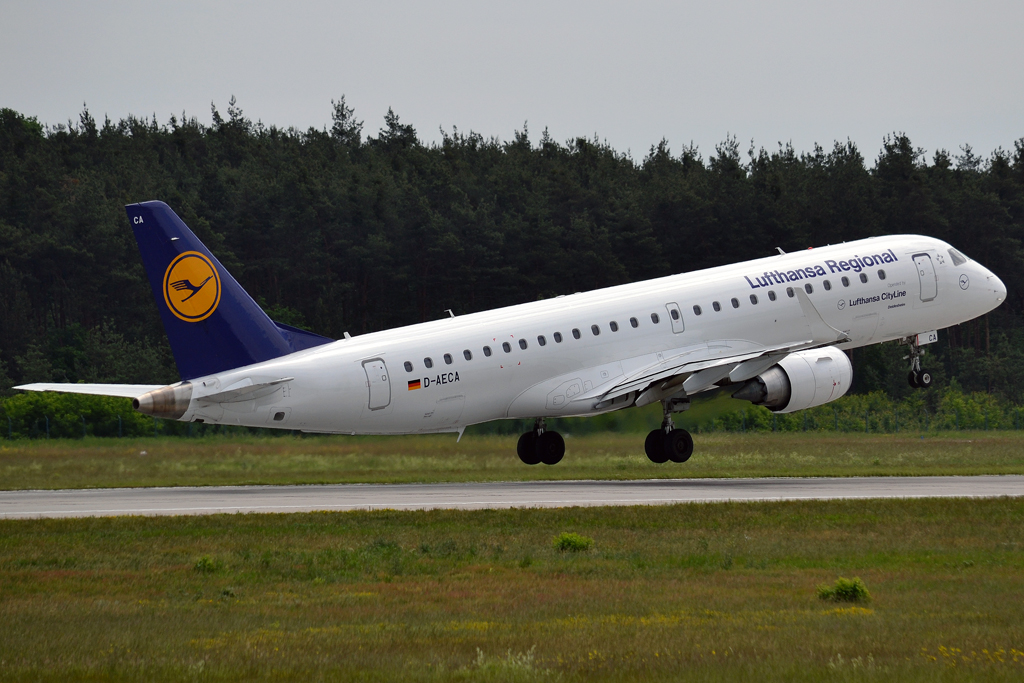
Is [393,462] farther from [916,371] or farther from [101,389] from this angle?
[916,371]

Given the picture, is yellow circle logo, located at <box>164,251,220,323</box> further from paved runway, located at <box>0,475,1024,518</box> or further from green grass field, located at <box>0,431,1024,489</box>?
green grass field, located at <box>0,431,1024,489</box>

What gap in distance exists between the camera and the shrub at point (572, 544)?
23.2m

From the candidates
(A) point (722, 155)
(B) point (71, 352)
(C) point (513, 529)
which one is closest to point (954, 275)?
(C) point (513, 529)

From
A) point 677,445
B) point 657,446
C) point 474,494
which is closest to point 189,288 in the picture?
point 474,494

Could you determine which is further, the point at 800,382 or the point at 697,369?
the point at 800,382

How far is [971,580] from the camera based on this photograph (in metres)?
19.9

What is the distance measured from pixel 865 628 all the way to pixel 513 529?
10.9 metres

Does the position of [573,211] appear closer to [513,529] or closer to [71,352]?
[71,352]

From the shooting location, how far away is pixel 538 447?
1597 inches

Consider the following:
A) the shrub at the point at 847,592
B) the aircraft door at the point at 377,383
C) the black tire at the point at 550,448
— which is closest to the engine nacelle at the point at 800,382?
the black tire at the point at 550,448

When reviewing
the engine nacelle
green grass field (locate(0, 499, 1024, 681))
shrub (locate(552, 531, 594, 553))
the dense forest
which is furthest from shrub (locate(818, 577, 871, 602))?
the dense forest

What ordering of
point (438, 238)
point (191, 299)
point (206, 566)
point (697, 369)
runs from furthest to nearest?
point (438, 238), point (697, 369), point (191, 299), point (206, 566)

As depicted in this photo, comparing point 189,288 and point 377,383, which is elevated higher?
point 189,288

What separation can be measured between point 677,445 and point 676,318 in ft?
12.8
